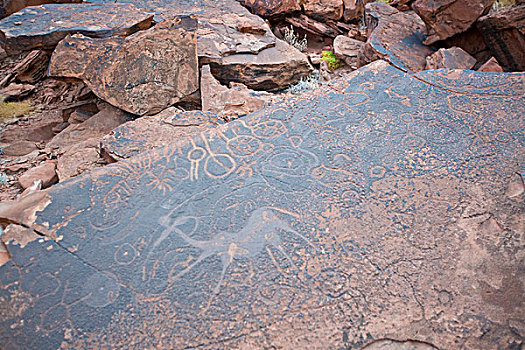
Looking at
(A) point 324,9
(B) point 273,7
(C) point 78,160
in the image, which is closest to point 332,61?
(A) point 324,9

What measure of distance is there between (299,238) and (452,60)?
9.25 ft

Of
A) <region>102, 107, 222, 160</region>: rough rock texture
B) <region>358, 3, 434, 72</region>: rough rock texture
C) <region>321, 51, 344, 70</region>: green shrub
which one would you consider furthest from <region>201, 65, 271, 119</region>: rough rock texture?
<region>321, 51, 344, 70</region>: green shrub

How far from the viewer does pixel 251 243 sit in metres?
1.39

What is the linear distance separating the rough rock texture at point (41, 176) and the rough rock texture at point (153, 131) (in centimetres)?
48

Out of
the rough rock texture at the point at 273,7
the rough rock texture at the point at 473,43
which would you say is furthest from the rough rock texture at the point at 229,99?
the rough rock texture at the point at 273,7

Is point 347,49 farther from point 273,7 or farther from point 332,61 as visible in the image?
point 273,7

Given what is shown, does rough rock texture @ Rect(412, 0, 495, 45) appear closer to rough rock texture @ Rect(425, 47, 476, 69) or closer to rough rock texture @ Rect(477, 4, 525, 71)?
rough rock texture @ Rect(477, 4, 525, 71)

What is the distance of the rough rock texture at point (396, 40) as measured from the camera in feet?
11.7

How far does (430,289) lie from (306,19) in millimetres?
4819

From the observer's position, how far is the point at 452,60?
3273 millimetres

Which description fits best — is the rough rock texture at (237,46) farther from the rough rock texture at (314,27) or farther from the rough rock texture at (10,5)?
the rough rock texture at (10,5)

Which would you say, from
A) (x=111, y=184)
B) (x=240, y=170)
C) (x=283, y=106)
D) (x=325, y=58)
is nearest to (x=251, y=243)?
(x=240, y=170)

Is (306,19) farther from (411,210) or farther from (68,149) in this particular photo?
(411,210)

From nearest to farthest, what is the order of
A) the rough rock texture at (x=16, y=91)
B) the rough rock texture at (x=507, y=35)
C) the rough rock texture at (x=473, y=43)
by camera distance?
the rough rock texture at (x=507, y=35) → the rough rock texture at (x=473, y=43) → the rough rock texture at (x=16, y=91)
